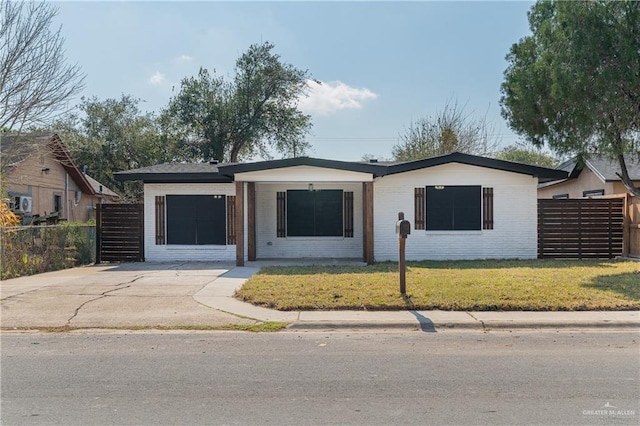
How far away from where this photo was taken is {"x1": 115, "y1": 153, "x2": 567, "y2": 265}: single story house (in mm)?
15250

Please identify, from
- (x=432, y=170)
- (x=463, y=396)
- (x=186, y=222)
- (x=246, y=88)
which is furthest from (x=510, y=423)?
(x=246, y=88)

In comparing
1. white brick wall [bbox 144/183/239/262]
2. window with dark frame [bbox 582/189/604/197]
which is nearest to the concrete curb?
white brick wall [bbox 144/183/239/262]

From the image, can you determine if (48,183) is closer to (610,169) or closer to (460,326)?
(460,326)

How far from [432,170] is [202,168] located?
8.01m

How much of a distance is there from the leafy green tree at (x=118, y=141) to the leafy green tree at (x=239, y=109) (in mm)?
1750

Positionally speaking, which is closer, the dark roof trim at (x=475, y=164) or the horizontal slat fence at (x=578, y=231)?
the dark roof trim at (x=475, y=164)

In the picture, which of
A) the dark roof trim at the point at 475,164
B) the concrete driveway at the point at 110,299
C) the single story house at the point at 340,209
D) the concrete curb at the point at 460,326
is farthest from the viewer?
the dark roof trim at the point at 475,164

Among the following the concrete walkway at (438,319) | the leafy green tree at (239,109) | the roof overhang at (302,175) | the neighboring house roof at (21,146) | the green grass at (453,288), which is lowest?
the concrete walkway at (438,319)

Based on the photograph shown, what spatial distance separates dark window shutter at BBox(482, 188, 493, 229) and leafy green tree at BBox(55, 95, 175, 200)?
26854 mm

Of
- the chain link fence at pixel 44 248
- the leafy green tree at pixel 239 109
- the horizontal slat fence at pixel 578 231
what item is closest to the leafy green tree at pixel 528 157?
the leafy green tree at pixel 239 109

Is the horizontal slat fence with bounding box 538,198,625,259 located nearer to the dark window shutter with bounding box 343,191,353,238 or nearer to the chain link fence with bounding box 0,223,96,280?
the dark window shutter with bounding box 343,191,353,238

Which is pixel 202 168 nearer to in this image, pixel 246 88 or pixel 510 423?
pixel 510 423

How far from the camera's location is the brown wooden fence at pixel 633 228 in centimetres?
1603

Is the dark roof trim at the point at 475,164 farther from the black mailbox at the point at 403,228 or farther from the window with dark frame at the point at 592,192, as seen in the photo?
the black mailbox at the point at 403,228
